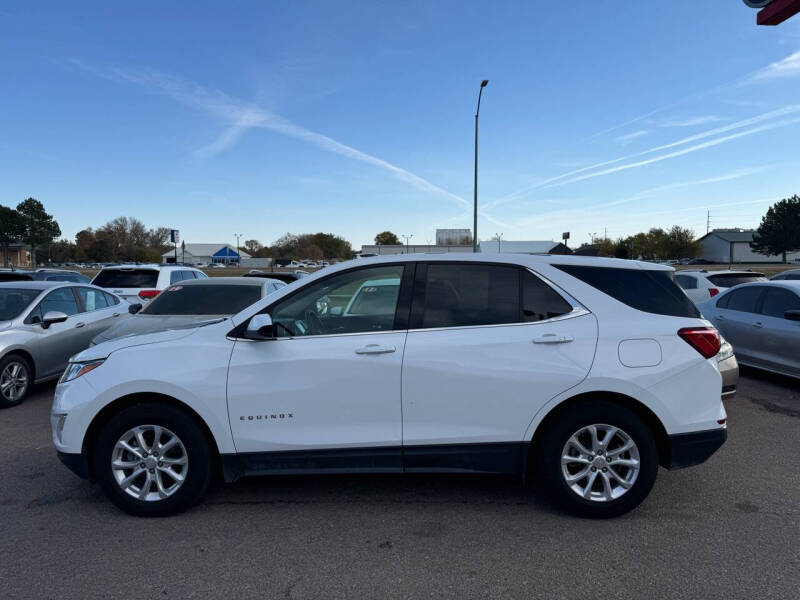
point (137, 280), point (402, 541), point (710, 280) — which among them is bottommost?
point (402, 541)

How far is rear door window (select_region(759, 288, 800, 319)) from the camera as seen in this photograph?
7028mm

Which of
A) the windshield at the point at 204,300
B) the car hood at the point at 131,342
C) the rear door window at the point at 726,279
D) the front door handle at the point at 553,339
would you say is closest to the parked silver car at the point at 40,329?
the windshield at the point at 204,300

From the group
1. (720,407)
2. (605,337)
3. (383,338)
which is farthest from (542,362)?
(720,407)

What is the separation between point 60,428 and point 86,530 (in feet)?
2.29

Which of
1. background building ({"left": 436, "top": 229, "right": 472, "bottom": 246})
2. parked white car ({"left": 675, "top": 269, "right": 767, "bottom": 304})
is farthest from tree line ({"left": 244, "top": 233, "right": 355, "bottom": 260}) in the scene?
parked white car ({"left": 675, "top": 269, "right": 767, "bottom": 304})

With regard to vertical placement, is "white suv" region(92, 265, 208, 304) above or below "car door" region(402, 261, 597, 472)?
above

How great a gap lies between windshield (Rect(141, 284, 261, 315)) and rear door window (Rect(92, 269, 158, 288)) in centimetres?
320

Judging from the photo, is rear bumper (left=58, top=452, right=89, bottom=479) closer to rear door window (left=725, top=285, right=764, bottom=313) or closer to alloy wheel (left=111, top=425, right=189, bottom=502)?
alloy wheel (left=111, top=425, right=189, bottom=502)

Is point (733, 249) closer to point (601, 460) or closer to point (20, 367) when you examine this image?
point (601, 460)

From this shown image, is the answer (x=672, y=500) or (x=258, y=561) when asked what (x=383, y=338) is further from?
(x=672, y=500)

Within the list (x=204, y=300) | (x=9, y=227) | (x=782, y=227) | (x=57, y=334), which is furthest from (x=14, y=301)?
(x=782, y=227)

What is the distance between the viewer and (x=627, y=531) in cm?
329

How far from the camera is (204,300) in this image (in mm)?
7023

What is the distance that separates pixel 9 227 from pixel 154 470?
316 feet
